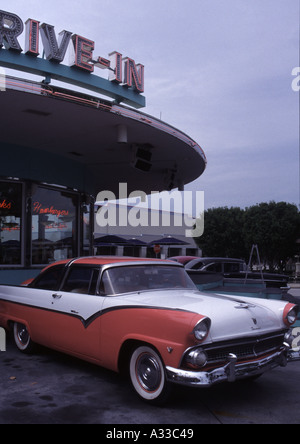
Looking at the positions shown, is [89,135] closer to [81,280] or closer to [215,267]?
[81,280]

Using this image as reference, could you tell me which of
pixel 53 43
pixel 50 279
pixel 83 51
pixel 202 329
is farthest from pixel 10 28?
pixel 202 329

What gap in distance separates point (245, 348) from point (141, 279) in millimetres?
1535

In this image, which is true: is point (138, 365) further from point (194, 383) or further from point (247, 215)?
point (247, 215)

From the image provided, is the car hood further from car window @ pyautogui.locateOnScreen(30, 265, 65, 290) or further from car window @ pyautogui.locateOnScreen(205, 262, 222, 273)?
car window @ pyautogui.locateOnScreen(205, 262, 222, 273)

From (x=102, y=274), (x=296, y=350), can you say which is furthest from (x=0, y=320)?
(x=296, y=350)

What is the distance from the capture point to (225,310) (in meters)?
4.48

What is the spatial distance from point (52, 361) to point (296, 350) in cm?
329

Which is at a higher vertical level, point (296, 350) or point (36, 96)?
point (36, 96)

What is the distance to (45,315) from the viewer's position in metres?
5.85

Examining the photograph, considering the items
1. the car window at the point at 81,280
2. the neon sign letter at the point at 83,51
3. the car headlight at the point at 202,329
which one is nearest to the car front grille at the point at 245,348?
the car headlight at the point at 202,329

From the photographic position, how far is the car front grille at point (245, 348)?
4163 millimetres

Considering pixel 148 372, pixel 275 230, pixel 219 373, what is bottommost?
pixel 148 372

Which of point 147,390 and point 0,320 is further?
point 0,320
